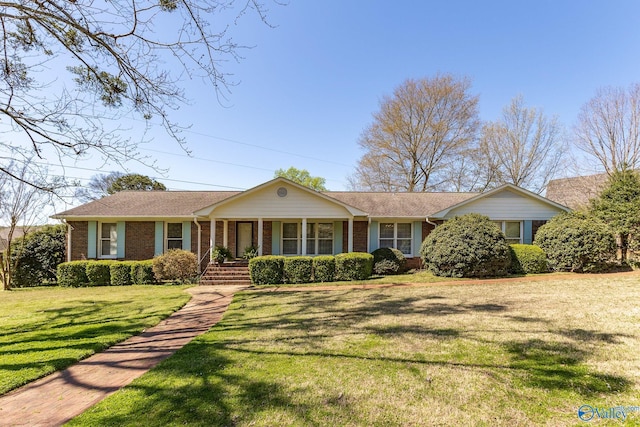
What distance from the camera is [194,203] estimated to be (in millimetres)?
16469

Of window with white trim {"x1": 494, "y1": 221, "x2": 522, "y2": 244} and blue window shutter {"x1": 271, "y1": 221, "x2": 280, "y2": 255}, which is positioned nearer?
window with white trim {"x1": 494, "y1": 221, "x2": 522, "y2": 244}

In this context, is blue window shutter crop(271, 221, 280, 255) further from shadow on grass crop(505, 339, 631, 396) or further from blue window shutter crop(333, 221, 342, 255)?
shadow on grass crop(505, 339, 631, 396)

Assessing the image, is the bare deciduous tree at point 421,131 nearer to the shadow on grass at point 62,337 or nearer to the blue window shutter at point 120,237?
the blue window shutter at point 120,237

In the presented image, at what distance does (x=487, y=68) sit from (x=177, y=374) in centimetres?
2052

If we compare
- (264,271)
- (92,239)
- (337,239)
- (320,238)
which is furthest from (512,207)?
(92,239)

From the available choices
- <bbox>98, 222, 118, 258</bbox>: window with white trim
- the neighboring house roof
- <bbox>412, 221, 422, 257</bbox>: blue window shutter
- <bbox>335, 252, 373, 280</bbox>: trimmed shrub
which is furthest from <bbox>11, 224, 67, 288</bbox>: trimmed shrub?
the neighboring house roof

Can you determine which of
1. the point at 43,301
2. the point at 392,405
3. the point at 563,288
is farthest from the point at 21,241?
the point at 563,288

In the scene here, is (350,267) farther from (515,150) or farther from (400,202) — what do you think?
(515,150)

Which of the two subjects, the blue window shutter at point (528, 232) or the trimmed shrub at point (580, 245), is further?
the blue window shutter at point (528, 232)

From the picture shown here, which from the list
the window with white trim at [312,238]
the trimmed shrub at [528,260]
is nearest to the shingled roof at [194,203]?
the window with white trim at [312,238]

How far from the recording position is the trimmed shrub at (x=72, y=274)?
42.2 ft

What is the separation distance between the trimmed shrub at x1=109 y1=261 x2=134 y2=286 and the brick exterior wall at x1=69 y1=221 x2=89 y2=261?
9.84 feet

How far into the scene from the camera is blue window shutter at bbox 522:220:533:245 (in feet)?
49.0

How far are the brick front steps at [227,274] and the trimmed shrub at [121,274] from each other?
3393mm
